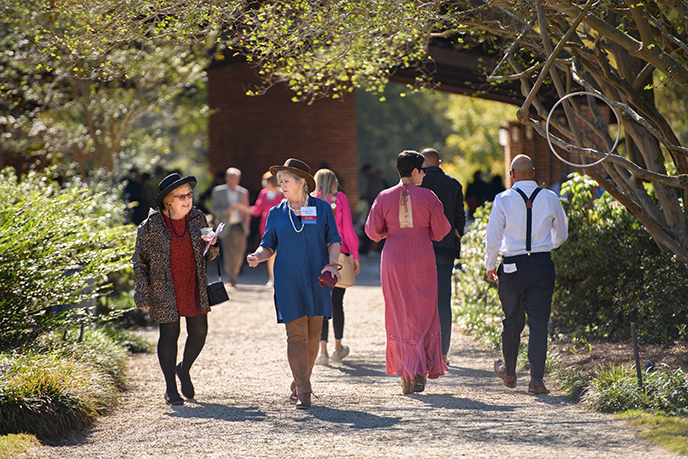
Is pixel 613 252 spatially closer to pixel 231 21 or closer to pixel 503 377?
pixel 503 377

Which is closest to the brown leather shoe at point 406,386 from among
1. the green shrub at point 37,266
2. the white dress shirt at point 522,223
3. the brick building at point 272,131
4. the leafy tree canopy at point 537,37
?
the white dress shirt at point 522,223

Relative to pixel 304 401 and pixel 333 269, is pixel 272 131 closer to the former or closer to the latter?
pixel 333 269

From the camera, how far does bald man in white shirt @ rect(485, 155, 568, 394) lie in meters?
5.69

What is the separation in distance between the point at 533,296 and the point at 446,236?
1.15 metres

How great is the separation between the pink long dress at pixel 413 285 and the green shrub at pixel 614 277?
1995 millimetres

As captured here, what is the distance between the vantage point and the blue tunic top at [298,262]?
532cm

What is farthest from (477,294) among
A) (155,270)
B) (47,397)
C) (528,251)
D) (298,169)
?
(47,397)

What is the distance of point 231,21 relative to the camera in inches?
242

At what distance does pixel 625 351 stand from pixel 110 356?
14.2ft

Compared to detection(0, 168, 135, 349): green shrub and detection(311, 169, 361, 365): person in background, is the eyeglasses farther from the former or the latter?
detection(311, 169, 361, 365): person in background

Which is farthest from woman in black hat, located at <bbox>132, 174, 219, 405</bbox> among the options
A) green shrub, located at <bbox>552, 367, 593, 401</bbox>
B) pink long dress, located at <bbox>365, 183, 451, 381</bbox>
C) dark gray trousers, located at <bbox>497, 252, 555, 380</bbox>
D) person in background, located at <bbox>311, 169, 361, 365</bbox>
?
green shrub, located at <bbox>552, 367, 593, 401</bbox>

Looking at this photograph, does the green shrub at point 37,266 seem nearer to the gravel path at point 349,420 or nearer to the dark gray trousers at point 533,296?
the gravel path at point 349,420

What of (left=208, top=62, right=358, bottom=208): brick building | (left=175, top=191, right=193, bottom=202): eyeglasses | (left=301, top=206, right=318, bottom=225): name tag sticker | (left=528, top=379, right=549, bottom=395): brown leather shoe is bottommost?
(left=528, top=379, right=549, bottom=395): brown leather shoe

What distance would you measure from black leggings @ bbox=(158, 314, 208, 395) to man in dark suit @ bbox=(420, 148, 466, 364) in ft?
7.00
